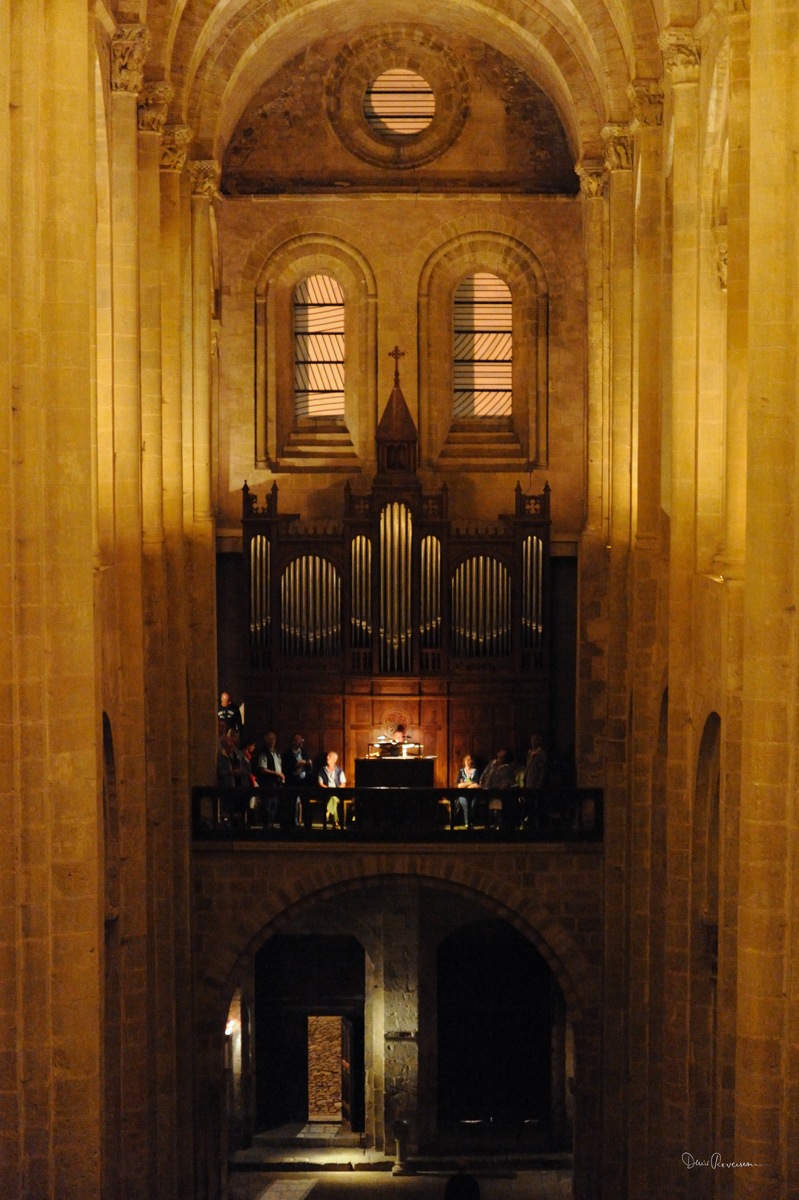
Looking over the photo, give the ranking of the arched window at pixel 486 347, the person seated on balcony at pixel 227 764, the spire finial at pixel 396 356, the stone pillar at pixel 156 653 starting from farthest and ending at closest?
the arched window at pixel 486 347, the spire finial at pixel 396 356, the person seated on balcony at pixel 227 764, the stone pillar at pixel 156 653

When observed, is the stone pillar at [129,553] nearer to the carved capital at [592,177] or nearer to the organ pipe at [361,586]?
the organ pipe at [361,586]

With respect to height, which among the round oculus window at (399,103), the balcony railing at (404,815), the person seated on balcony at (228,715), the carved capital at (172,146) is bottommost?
the balcony railing at (404,815)

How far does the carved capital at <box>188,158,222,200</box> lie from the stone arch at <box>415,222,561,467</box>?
14.1ft

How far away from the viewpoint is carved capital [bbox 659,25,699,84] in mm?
20047

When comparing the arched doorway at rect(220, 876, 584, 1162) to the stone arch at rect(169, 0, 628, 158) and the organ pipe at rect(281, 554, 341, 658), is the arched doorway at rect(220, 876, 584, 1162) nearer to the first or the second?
the organ pipe at rect(281, 554, 341, 658)

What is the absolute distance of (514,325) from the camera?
29.9 m

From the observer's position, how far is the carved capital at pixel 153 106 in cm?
2230

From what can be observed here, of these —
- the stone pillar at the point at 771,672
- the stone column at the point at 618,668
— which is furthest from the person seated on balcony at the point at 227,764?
the stone pillar at the point at 771,672

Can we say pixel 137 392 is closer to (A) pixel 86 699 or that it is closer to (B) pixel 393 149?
(A) pixel 86 699

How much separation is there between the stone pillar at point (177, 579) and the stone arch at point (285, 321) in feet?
16.6

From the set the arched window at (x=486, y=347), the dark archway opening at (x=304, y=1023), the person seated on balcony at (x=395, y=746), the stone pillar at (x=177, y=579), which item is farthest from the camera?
the arched window at (x=486, y=347)

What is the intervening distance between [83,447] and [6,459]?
0.87m

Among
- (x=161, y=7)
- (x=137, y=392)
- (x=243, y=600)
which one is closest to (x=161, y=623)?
(x=137, y=392)

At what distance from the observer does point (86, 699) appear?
16.0m
